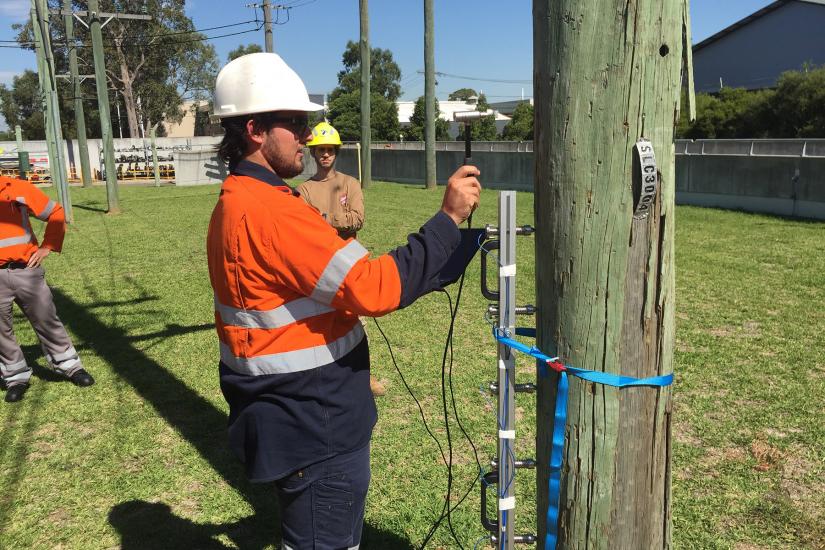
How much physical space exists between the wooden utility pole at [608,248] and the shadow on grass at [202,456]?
1.88 meters

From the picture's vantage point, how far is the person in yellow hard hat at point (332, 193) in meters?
5.58

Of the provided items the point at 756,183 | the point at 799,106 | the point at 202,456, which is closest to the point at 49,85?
the point at 202,456

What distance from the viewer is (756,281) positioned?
364 inches

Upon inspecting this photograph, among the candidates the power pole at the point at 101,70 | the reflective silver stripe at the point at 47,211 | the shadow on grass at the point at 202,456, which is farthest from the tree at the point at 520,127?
the reflective silver stripe at the point at 47,211

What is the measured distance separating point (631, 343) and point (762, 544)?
2.26 metres

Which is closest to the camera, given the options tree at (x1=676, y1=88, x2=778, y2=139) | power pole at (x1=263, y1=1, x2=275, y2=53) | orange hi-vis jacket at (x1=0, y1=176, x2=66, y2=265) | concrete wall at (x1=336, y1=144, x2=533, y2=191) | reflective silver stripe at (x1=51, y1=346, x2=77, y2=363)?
orange hi-vis jacket at (x1=0, y1=176, x2=66, y2=265)

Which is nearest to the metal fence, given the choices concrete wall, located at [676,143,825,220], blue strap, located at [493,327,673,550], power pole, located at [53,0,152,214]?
concrete wall, located at [676,143,825,220]

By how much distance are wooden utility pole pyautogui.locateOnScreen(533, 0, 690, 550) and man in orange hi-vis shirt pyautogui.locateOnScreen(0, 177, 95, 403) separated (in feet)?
15.9

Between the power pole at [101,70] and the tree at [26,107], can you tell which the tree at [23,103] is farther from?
the power pole at [101,70]

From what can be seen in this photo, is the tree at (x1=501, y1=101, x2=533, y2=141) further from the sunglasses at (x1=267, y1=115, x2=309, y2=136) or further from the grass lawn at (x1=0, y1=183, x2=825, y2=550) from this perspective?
the sunglasses at (x1=267, y1=115, x2=309, y2=136)

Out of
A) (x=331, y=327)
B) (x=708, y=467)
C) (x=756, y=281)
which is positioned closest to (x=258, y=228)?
(x=331, y=327)

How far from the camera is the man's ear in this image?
2406mm

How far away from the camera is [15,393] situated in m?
5.89

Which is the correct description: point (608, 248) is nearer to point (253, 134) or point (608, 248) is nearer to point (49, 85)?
point (253, 134)
